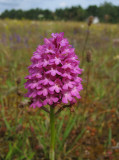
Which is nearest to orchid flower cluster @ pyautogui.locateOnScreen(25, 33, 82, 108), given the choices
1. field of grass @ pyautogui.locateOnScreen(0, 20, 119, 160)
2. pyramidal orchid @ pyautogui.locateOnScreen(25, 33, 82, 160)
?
pyramidal orchid @ pyautogui.locateOnScreen(25, 33, 82, 160)

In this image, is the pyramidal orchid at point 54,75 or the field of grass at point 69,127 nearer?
the pyramidal orchid at point 54,75

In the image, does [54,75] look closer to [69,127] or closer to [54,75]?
[54,75]

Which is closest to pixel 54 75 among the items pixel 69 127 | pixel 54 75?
pixel 54 75

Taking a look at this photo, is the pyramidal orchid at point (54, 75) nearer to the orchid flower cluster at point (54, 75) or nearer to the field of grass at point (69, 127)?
the orchid flower cluster at point (54, 75)

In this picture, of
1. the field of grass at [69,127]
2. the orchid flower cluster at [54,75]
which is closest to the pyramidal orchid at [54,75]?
the orchid flower cluster at [54,75]

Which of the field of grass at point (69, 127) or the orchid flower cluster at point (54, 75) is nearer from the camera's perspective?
the orchid flower cluster at point (54, 75)

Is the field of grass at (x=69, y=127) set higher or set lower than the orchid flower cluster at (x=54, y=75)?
lower

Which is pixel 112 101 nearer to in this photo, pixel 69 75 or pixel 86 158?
pixel 86 158

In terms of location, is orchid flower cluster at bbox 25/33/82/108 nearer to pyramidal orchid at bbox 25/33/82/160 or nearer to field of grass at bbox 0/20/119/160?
pyramidal orchid at bbox 25/33/82/160

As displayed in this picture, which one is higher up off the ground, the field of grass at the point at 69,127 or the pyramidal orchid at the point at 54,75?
the pyramidal orchid at the point at 54,75
